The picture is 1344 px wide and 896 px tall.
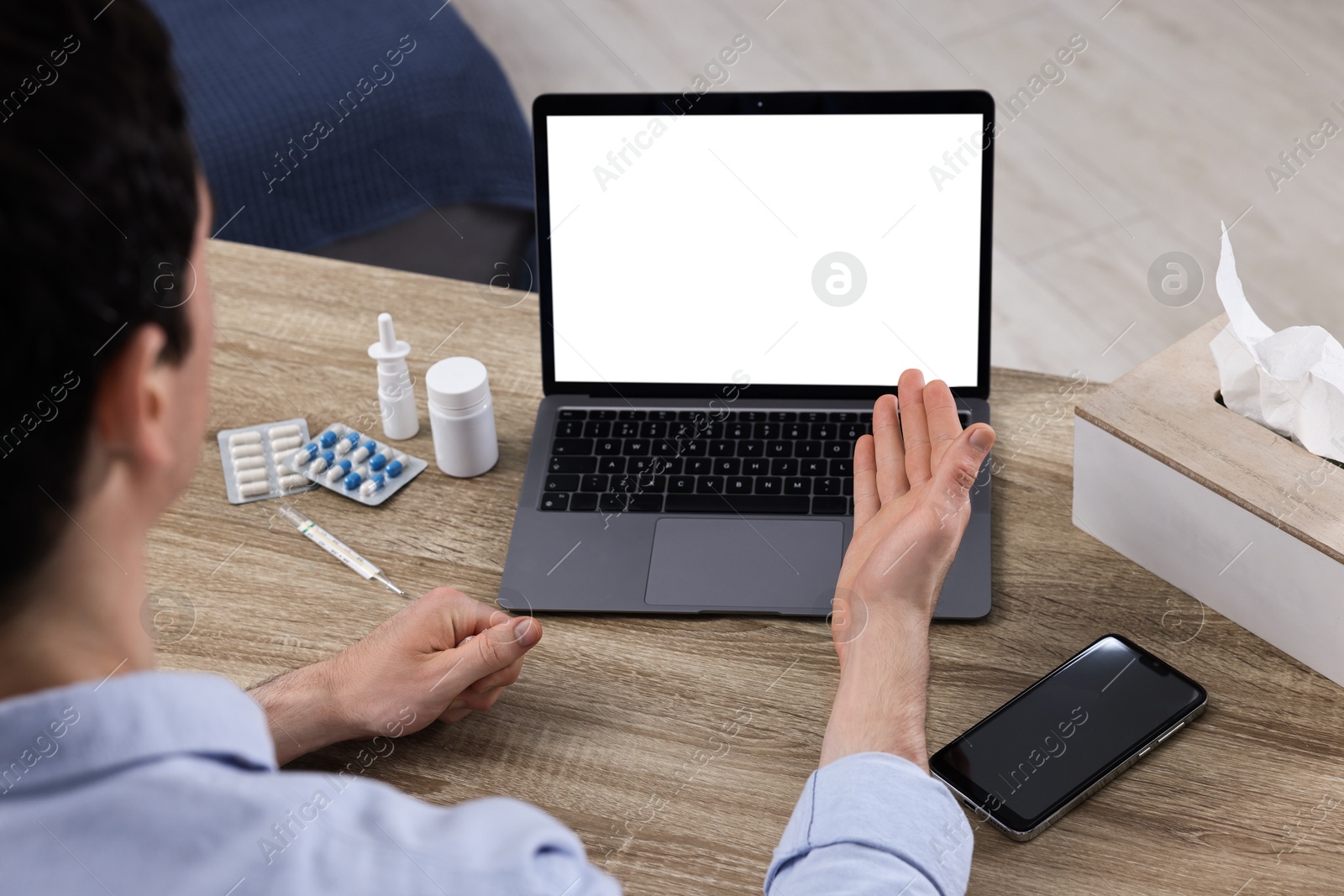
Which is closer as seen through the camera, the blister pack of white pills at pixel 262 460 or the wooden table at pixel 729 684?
the wooden table at pixel 729 684

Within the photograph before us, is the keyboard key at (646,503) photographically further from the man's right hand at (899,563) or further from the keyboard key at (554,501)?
the man's right hand at (899,563)

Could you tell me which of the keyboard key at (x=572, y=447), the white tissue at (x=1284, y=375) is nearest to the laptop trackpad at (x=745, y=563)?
the keyboard key at (x=572, y=447)

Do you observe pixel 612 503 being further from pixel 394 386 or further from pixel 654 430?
pixel 394 386

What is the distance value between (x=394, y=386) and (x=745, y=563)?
1.28 ft

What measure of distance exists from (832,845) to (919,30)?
3.02m

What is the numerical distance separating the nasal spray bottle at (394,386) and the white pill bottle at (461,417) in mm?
43

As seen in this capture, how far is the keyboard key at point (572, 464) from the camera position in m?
1.13

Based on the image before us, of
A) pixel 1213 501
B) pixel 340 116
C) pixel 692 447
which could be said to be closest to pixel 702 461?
pixel 692 447

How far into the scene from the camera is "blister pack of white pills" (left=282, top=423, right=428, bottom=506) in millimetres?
1131

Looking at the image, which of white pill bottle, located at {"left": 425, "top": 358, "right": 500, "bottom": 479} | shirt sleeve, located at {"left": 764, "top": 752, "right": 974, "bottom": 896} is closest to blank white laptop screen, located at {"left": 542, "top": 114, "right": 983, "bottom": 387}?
white pill bottle, located at {"left": 425, "top": 358, "right": 500, "bottom": 479}

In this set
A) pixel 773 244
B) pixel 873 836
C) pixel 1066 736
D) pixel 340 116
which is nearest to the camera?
pixel 873 836

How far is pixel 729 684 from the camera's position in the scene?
0.94 meters

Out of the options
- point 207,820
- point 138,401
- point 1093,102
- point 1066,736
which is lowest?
point 1093,102

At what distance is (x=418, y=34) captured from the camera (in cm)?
234
